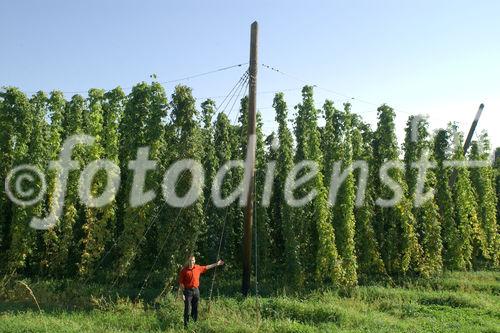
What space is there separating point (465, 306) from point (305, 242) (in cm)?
523

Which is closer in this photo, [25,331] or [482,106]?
[25,331]

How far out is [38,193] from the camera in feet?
51.3

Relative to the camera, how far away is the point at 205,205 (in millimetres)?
16484

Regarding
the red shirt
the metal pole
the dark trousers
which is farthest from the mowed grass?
the metal pole

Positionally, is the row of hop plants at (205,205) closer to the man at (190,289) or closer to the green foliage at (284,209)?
A: the green foliage at (284,209)

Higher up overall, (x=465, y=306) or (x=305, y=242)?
(x=305, y=242)

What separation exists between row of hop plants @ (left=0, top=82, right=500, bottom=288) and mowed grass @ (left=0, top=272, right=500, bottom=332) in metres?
1.61

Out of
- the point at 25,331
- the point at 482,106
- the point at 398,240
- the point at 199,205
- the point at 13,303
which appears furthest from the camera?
the point at 482,106

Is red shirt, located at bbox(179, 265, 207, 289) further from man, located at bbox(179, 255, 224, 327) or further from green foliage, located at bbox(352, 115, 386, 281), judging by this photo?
green foliage, located at bbox(352, 115, 386, 281)

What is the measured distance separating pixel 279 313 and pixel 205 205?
569 centimetres

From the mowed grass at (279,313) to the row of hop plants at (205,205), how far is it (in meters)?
1.61

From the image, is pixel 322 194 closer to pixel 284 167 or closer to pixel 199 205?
pixel 284 167

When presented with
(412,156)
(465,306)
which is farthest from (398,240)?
(465,306)

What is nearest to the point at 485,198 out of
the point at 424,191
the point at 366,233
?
the point at 424,191
